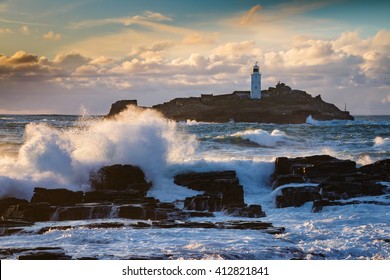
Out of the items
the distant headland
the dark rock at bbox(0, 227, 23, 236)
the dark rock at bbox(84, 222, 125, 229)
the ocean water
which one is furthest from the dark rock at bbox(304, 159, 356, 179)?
the distant headland

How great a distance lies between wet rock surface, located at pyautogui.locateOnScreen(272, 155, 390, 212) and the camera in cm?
1025

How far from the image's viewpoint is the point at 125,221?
870cm

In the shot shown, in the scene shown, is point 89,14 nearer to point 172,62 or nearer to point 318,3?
point 172,62

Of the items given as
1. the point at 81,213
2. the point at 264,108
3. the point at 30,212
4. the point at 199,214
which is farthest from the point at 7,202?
the point at 264,108

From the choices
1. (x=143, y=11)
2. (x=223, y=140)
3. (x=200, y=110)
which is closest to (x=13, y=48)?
(x=143, y=11)

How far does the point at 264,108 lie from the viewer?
55.1 metres

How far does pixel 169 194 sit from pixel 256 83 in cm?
Answer: 4030

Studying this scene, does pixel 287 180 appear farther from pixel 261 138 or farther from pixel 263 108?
pixel 263 108

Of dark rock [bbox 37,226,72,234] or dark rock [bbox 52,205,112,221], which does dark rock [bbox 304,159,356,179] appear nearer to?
dark rock [bbox 52,205,112,221]

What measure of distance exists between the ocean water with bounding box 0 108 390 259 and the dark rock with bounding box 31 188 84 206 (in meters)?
1.07

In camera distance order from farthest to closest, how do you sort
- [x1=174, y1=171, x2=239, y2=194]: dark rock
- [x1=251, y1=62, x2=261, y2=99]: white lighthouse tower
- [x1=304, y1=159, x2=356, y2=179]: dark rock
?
1. [x1=251, y1=62, x2=261, y2=99]: white lighthouse tower
2. [x1=304, y1=159, x2=356, y2=179]: dark rock
3. [x1=174, y1=171, x2=239, y2=194]: dark rock

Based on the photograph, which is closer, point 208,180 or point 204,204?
point 204,204

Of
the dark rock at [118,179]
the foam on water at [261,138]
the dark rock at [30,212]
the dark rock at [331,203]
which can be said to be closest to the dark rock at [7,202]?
the dark rock at [30,212]
